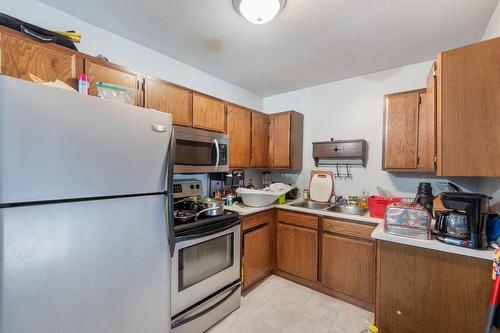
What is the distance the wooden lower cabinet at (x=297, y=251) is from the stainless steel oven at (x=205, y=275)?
700 mm

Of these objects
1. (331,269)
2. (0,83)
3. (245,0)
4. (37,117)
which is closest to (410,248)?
(331,269)

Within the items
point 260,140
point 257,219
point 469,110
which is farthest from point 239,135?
point 469,110

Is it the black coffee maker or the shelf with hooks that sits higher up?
the shelf with hooks

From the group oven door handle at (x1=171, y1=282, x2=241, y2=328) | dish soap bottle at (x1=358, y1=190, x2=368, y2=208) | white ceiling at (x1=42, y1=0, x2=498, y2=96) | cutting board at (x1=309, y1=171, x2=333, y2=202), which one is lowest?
oven door handle at (x1=171, y1=282, x2=241, y2=328)

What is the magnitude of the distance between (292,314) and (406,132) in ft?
6.78

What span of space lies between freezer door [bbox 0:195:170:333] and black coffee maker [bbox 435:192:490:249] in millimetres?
1760

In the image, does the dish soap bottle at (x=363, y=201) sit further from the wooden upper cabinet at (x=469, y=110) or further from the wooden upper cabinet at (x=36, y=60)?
the wooden upper cabinet at (x=36, y=60)

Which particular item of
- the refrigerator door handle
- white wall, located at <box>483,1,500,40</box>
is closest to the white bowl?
→ the refrigerator door handle

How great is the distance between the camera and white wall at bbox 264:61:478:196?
86.7 inches

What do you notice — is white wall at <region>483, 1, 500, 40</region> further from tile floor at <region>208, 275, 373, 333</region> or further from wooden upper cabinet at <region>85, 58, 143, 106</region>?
wooden upper cabinet at <region>85, 58, 143, 106</region>

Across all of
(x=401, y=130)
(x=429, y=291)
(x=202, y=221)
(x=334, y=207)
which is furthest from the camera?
(x=334, y=207)

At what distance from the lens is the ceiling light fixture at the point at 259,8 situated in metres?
1.29

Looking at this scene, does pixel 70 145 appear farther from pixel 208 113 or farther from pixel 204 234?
pixel 208 113

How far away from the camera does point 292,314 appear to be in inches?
72.8
